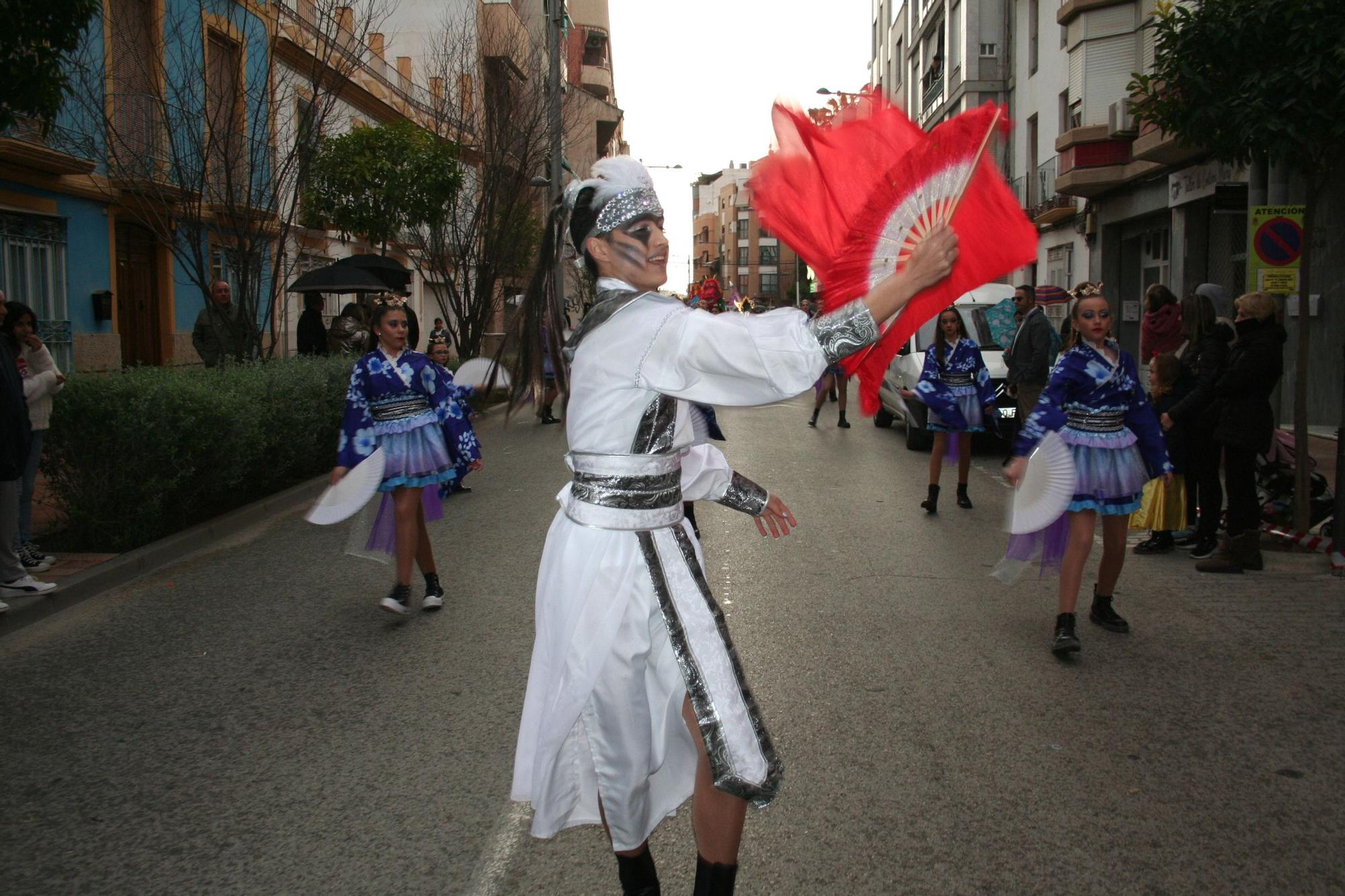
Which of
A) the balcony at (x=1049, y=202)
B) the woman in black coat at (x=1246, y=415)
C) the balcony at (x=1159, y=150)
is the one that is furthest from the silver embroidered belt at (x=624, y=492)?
the balcony at (x=1049, y=202)

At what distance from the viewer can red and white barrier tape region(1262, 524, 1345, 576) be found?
7.14 meters

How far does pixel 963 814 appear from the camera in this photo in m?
3.58

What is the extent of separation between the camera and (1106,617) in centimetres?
583

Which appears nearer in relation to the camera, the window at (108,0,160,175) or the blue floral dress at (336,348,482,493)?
the blue floral dress at (336,348,482,493)

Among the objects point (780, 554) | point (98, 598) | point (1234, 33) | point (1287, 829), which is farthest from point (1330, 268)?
point (98, 598)

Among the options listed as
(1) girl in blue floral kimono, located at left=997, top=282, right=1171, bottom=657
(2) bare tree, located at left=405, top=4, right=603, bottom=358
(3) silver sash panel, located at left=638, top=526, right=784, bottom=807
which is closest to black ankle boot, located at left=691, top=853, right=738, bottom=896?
(3) silver sash panel, located at left=638, top=526, right=784, bottom=807

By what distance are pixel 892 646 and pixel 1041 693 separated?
88 cm

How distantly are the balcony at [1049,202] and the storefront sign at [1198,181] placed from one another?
5312 mm

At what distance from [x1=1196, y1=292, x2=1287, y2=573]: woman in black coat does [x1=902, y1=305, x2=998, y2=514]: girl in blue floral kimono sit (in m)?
2.39

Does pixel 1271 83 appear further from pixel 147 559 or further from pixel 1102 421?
pixel 147 559

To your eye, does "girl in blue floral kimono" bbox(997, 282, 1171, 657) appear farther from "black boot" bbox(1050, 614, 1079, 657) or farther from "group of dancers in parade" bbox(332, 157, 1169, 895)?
"group of dancers in parade" bbox(332, 157, 1169, 895)

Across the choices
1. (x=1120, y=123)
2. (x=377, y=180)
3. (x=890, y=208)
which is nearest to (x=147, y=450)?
(x=890, y=208)

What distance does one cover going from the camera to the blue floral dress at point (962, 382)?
375 inches

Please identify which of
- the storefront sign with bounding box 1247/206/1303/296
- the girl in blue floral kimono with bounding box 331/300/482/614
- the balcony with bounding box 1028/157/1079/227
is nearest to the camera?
the girl in blue floral kimono with bounding box 331/300/482/614
